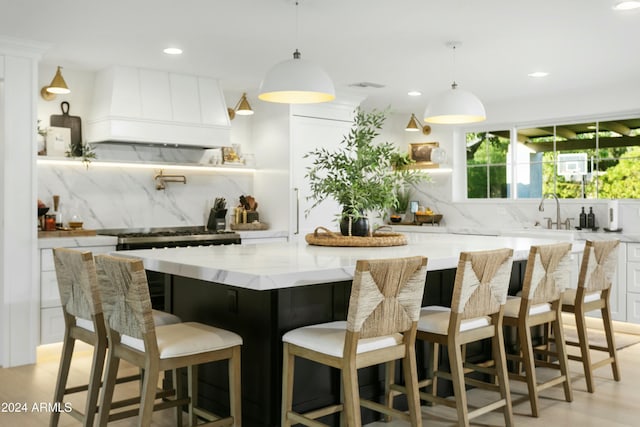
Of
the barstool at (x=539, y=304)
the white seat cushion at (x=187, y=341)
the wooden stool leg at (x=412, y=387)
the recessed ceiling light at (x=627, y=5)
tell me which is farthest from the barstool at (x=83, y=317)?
the recessed ceiling light at (x=627, y=5)

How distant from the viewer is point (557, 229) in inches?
255

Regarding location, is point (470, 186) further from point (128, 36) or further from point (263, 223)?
point (128, 36)

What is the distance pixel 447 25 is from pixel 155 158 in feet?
10.4

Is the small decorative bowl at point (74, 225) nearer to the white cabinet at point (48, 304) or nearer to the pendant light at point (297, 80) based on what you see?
the white cabinet at point (48, 304)

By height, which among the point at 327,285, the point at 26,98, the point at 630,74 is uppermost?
the point at 630,74

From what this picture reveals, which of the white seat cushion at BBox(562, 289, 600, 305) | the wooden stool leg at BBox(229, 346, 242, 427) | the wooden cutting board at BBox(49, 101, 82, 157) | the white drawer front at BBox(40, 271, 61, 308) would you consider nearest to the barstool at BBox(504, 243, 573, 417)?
the white seat cushion at BBox(562, 289, 600, 305)

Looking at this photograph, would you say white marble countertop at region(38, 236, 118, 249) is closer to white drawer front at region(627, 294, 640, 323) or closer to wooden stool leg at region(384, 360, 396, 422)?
wooden stool leg at region(384, 360, 396, 422)

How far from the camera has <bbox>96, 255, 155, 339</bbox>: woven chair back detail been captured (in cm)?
243

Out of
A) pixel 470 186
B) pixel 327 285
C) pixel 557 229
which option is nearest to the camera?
pixel 327 285

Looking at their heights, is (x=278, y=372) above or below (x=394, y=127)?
below

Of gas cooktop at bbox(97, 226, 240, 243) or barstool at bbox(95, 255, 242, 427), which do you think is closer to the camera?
barstool at bbox(95, 255, 242, 427)

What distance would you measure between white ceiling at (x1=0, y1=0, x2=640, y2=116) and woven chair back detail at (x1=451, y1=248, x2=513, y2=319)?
163 cm

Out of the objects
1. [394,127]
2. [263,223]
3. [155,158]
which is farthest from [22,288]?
[394,127]

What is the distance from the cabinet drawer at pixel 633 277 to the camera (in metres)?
5.73
